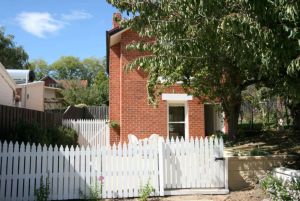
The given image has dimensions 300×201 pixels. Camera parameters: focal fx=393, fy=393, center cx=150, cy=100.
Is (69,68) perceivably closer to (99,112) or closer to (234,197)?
(99,112)

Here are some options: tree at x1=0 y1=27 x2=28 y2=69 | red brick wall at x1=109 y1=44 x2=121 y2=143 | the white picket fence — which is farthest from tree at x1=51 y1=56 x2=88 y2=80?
red brick wall at x1=109 y1=44 x2=121 y2=143

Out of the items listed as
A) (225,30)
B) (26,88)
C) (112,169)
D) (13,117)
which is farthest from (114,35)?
(225,30)

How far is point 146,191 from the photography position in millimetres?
8750

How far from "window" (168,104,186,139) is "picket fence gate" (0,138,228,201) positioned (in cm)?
830

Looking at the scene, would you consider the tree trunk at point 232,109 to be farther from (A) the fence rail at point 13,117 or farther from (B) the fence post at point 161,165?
(A) the fence rail at point 13,117

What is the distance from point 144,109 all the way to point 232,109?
205 inches

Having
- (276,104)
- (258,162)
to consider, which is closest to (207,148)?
(258,162)

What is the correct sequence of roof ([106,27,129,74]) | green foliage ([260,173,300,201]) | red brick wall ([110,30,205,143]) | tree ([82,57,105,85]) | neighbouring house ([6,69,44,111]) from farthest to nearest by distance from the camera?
tree ([82,57,105,85]) → neighbouring house ([6,69,44,111]) → red brick wall ([110,30,205,143]) → roof ([106,27,129,74]) → green foliage ([260,173,300,201])

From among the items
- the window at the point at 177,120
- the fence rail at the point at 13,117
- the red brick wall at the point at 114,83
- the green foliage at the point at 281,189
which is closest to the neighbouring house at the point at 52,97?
the red brick wall at the point at 114,83

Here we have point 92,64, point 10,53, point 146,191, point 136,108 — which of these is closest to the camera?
point 146,191

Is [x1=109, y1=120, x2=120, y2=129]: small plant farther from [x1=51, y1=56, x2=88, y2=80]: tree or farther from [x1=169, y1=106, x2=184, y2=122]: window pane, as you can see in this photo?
[x1=51, y1=56, x2=88, y2=80]: tree

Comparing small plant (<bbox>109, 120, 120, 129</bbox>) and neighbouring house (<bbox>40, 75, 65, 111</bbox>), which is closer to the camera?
small plant (<bbox>109, 120, 120, 129</bbox>)

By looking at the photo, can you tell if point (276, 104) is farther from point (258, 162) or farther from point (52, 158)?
point (52, 158)

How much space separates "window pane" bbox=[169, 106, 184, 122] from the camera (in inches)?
704
